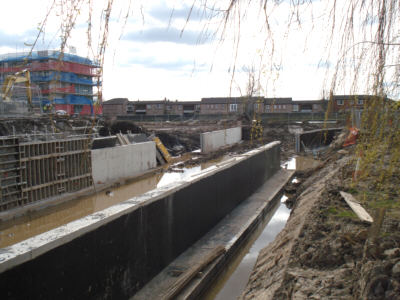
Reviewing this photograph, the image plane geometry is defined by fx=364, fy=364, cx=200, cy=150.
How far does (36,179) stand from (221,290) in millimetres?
9394

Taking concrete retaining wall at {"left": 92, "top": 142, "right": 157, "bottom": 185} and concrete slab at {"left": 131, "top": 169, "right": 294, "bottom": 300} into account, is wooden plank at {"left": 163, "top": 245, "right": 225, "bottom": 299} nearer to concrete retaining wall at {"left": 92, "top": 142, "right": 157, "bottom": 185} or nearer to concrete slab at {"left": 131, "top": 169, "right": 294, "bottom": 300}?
concrete slab at {"left": 131, "top": 169, "right": 294, "bottom": 300}

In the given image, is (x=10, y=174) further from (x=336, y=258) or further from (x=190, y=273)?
(x=336, y=258)

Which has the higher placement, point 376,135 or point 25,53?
point 25,53

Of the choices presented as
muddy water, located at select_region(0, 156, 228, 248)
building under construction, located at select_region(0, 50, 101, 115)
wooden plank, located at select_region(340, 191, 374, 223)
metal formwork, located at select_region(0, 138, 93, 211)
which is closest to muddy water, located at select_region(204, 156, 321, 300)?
wooden plank, located at select_region(340, 191, 374, 223)

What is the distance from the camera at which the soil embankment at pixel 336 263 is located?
2.85 meters

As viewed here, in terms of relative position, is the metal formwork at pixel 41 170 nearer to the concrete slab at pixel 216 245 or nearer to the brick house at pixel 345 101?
the concrete slab at pixel 216 245

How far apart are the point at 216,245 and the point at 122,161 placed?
501 inches

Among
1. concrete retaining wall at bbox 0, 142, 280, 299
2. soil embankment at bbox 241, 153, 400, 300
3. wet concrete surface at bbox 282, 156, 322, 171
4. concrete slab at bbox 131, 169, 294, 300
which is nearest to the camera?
soil embankment at bbox 241, 153, 400, 300

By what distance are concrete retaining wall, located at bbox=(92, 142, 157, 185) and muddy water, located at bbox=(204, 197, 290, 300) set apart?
923 centimetres

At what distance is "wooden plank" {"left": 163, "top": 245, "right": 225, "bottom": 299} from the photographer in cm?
548

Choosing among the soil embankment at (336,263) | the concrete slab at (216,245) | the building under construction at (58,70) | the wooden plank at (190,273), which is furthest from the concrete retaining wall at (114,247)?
the building under construction at (58,70)

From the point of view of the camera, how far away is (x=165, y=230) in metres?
6.36

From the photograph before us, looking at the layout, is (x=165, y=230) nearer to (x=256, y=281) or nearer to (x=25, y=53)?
(x=256, y=281)

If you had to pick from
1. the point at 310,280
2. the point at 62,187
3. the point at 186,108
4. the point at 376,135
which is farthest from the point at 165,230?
the point at 186,108
